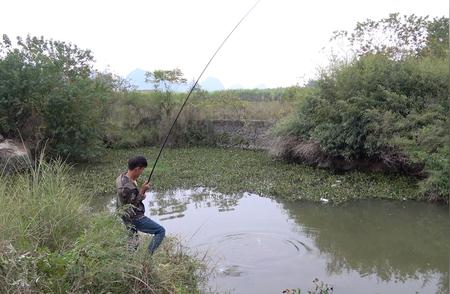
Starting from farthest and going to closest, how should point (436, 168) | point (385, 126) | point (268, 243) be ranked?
point (385, 126)
point (436, 168)
point (268, 243)

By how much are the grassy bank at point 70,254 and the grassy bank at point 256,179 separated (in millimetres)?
5482

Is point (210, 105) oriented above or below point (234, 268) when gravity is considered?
above

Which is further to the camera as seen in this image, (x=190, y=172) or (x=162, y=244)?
(x=190, y=172)

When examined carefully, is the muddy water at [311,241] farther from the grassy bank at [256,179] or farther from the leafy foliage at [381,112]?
the leafy foliage at [381,112]

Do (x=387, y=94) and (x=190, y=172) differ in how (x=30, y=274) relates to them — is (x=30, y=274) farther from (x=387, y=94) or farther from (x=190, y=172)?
(x=387, y=94)

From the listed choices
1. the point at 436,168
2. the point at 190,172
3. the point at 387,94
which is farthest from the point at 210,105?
the point at 436,168

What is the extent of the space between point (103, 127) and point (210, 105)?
5.15 meters

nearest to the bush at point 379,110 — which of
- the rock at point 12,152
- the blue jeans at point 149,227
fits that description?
the blue jeans at point 149,227

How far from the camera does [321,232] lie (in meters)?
8.45

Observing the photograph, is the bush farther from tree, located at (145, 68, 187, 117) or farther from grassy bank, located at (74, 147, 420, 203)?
tree, located at (145, 68, 187, 117)

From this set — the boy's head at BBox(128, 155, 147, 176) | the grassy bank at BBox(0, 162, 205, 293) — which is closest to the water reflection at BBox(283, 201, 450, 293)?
the grassy bank at BBox(0, 162, 205, 293)

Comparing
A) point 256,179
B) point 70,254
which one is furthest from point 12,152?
point 70,254

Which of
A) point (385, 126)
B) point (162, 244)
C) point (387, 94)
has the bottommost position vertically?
point (162, 244)

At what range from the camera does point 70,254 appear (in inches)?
162
